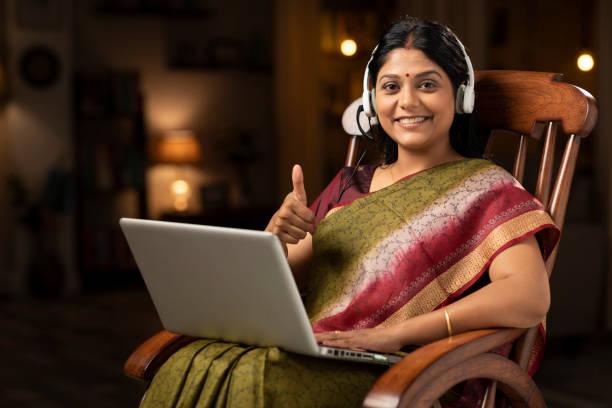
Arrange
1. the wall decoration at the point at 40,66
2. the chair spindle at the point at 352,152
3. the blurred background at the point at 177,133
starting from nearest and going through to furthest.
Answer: the chair spindle at the point at 352,152 → the blurred background at the point at 177,133 → the wall decoration at the point at 40,66

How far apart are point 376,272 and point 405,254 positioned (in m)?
0.06

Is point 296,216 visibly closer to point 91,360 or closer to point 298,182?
point 298,182

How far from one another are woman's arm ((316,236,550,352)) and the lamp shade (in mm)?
4586

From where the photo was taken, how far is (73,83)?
5.68 metres

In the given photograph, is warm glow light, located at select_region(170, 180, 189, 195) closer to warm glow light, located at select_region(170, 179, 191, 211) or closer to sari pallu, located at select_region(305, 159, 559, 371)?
warm glow light, located at select_region(170, 179, 191, 211)

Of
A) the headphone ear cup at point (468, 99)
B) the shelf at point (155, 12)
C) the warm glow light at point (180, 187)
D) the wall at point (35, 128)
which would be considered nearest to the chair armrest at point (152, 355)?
the headphone ear cup at point (468, 99)

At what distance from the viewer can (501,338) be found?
1.33m

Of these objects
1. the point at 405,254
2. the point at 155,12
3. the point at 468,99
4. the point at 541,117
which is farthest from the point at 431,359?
the point at 155,12

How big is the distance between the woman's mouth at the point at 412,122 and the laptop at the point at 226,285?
1.42 ft

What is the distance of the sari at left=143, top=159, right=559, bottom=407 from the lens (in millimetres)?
1324

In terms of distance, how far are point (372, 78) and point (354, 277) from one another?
0.39 m

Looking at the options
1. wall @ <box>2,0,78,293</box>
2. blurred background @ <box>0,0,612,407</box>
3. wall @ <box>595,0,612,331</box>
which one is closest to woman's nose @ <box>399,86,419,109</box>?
blurred background @ <box>0,0,612,407</box>

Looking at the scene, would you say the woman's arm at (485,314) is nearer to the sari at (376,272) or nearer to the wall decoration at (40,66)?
the sari at (376,272)

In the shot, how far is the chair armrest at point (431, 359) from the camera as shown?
1128mm
